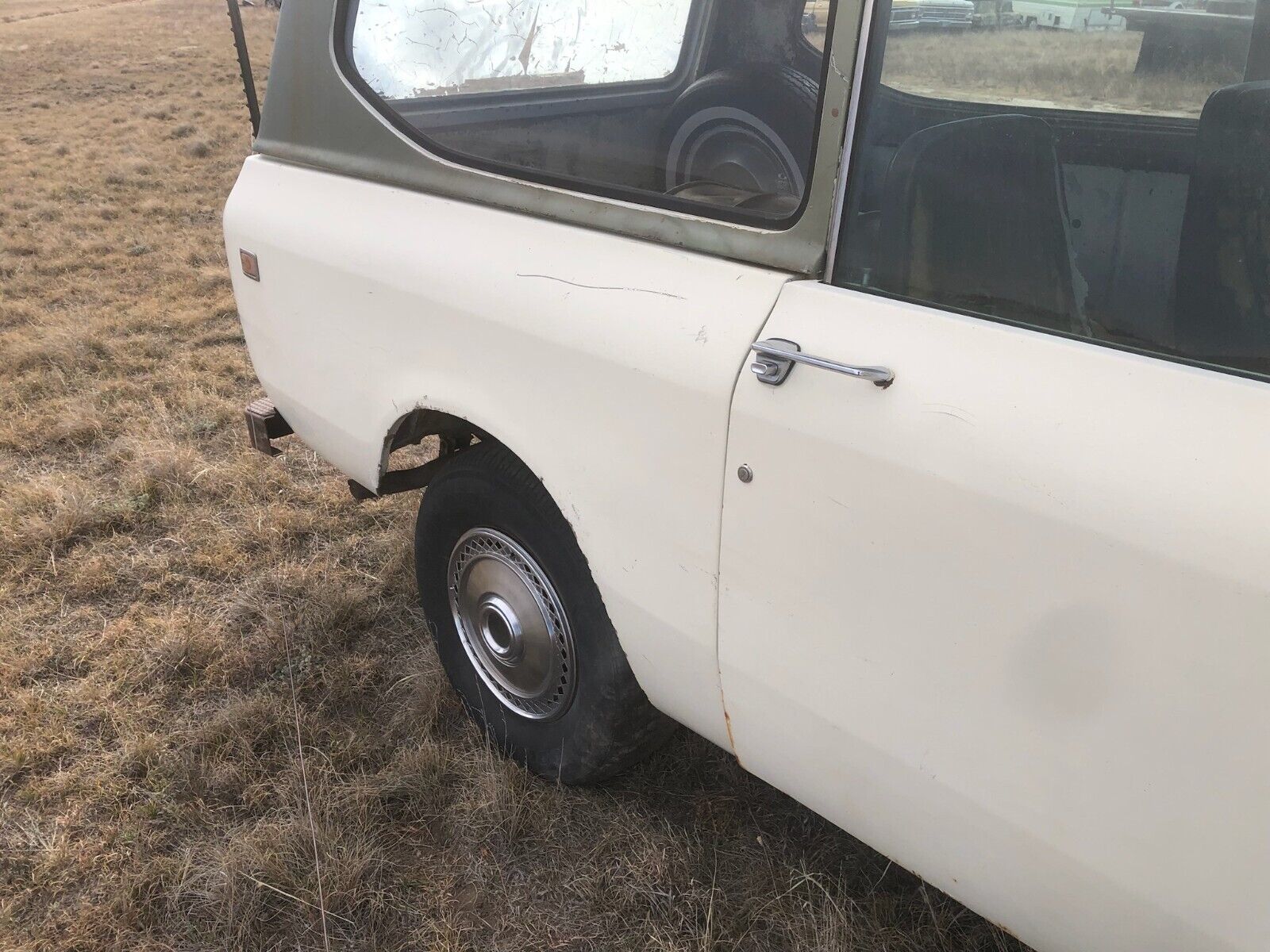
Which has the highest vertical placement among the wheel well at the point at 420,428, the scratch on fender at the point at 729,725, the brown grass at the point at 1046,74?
the brown grass at the point at 1046,74

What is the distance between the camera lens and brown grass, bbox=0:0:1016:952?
80.2 inches

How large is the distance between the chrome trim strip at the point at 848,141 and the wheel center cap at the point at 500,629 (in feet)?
3.73

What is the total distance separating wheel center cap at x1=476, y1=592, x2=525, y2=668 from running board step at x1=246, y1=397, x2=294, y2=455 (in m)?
0.90

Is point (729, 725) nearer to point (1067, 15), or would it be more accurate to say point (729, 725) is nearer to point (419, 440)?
point (419, 440)

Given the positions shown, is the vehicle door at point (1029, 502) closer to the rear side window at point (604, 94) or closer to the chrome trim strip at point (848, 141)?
the chrome trim strip at point (848, 141)

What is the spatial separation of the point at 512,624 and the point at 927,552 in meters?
1.20

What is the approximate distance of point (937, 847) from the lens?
1.37 meters

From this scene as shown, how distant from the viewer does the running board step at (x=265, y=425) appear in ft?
9.22

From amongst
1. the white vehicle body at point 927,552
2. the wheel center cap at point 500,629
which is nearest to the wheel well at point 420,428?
the white vehicle body at point 927,552

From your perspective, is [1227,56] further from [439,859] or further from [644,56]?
[439,859]

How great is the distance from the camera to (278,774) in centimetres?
242

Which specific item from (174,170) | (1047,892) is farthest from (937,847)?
(174,170)

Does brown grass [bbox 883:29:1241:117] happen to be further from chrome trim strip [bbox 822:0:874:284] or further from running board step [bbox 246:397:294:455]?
running board step [bbox 246:397:294:455]

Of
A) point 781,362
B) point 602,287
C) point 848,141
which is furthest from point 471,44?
point 781,362
